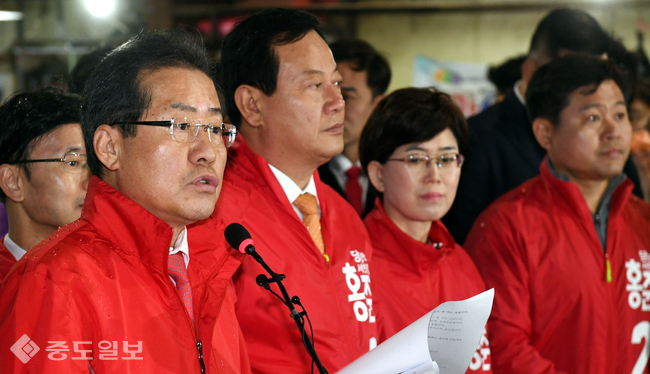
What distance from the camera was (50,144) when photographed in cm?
187

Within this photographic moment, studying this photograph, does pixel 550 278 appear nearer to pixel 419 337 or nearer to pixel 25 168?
pixel 419 337

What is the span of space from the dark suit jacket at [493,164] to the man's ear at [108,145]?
5.65 ft

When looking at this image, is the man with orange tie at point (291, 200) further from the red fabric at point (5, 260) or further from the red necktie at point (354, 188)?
the red necktie at point (354, 188)

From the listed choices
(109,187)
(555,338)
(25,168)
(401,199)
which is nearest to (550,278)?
(555,338)

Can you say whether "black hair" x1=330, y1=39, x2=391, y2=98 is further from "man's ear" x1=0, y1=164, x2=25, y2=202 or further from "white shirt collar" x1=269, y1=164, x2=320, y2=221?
"man's ear" x1=0, y1=164, x2=25, y2=202

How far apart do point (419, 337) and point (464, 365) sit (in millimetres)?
181

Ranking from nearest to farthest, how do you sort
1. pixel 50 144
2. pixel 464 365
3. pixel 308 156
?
1. pixel 464 365
2. pixel 50 144
3. pixel 308 156

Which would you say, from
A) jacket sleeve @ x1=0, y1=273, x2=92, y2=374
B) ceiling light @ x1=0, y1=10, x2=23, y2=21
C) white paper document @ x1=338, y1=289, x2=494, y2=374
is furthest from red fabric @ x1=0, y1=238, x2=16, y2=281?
ceiling light @ x1=0, y1=10, x2=23, y2=21

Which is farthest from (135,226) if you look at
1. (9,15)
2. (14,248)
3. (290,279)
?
(9,15)

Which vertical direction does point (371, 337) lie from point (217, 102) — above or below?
below

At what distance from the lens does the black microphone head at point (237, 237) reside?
147cm

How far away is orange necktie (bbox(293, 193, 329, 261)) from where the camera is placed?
77.4 inches

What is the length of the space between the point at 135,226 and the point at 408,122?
1187mm
